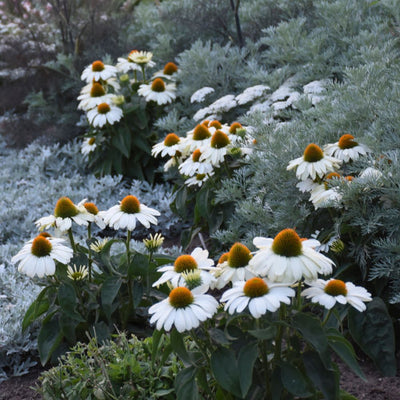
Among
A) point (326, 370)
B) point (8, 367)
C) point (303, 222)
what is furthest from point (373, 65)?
point (8, 367)

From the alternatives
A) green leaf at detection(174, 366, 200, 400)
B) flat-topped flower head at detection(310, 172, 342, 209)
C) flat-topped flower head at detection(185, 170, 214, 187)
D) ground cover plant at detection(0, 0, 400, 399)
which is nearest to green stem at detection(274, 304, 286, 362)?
ground cover plant at detection(0, 0, 400, 399)

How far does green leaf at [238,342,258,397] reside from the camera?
148 cm

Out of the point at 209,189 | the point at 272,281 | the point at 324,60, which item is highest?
the point at 272,281

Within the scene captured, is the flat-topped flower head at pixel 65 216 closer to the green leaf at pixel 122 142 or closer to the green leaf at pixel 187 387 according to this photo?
the green leaf at pixel 187 387

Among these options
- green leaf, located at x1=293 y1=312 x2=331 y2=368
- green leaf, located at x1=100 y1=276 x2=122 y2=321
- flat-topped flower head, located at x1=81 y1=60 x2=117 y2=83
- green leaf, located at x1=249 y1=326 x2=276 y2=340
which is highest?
green leaf, located at x1=249 y1=326 x2=276 y2=340

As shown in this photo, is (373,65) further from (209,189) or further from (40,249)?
(40,249)

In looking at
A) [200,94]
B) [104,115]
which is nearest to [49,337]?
[104,115]

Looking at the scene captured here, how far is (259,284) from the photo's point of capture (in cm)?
151

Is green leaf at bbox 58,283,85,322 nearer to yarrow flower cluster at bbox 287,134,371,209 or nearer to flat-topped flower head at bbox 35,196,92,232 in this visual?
flat-topped flower head at bbox 35,196,92,232

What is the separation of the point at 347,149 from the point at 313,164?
199 mm

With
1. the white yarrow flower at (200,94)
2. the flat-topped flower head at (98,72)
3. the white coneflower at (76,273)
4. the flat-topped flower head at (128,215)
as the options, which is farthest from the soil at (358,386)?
the flat-topped flower head at (98,72)

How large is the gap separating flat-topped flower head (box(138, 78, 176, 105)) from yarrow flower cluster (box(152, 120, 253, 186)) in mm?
1063

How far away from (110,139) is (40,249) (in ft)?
7.92

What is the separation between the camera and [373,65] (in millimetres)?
2793
